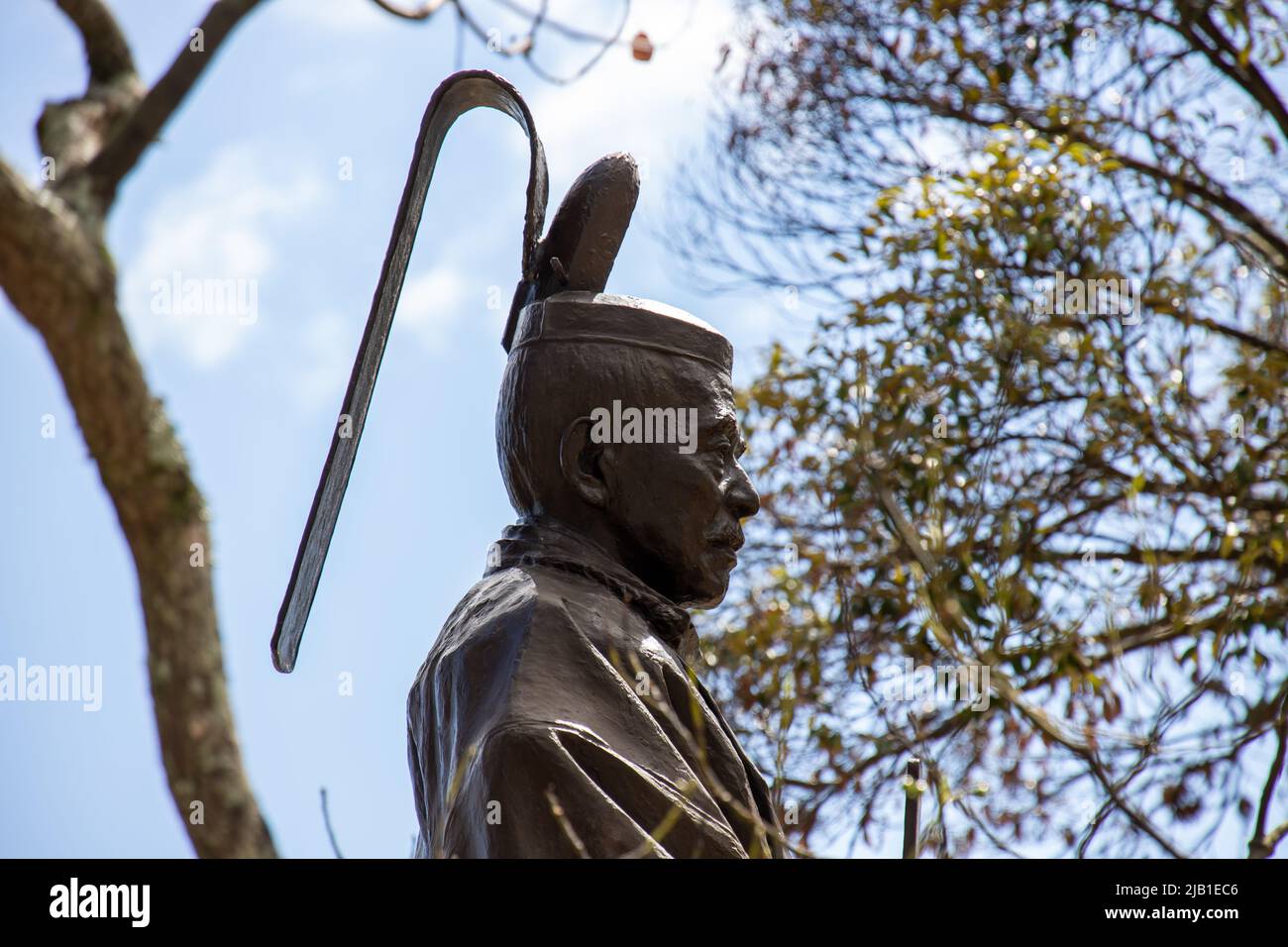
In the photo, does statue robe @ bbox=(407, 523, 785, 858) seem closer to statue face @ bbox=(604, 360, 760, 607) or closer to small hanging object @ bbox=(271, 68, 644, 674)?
statue face @ bbox=(604, 360, 760, 607)

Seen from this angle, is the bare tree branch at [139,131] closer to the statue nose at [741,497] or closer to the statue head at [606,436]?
the statue head at [606,436]

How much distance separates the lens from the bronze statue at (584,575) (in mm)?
3131

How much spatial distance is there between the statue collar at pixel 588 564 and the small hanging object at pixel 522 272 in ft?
1.16

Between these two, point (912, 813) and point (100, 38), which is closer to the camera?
point (912, 813)

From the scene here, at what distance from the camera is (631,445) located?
3.69 meters

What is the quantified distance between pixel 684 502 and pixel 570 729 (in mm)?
680

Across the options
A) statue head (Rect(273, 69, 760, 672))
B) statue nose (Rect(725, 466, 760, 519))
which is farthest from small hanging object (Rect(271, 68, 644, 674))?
statue nose (Rect(725, 466, 760, 519))

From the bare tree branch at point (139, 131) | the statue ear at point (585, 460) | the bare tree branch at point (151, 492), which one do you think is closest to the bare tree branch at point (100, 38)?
the bare tree branch at point (139, 131)

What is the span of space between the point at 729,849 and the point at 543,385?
3.31 ft

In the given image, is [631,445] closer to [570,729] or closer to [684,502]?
[684,502]

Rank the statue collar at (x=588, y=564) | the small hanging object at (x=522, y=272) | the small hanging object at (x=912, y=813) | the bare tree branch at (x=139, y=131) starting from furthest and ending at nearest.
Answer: the small hanging object at (x=522, y=272) → the statue collar at (x=588, y=564) → the bare tree branch at (x=139, y=131) → the small hanging object at (x=912, y=813)

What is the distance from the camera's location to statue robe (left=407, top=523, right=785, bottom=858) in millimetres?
3068

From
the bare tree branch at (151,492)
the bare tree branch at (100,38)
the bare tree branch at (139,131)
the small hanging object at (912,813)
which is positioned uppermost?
the bare tree branch at (100,38)

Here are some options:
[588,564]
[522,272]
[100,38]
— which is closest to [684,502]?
[588,564]
